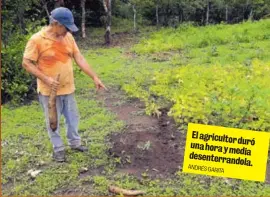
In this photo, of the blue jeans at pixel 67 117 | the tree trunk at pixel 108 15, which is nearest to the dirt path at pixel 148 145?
the blue jeans at pixel 67 117

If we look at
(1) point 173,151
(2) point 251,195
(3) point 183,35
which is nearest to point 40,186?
(1) point 173,151

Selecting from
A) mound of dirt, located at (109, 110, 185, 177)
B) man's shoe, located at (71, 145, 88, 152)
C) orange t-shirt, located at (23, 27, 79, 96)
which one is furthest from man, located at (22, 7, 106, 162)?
mound of dirt, located at (109, 110, 185, 177)

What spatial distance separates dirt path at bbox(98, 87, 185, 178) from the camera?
5.22m

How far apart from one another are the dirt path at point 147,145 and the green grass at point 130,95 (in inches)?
5.4

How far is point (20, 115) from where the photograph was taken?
7.43 metres

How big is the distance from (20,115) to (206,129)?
3863 millimetres

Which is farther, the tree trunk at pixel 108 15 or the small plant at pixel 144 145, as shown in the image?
the tree trunk at pixel 108 15

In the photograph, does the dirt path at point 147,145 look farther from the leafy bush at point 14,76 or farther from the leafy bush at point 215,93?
the leafy bush at point 14,76

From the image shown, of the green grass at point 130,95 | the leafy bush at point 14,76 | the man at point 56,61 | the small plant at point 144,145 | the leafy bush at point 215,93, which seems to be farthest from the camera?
the leafy bush at point 14,76

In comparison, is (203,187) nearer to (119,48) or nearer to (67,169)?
(67,169)

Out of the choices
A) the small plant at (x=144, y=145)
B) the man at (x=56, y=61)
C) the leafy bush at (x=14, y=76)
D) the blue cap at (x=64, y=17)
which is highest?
the blue cap at (x=64, y=17)

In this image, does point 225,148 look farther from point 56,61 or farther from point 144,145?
point 56,61

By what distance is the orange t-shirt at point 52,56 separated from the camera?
16.6 feet

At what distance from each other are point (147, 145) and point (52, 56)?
147 centimetres
